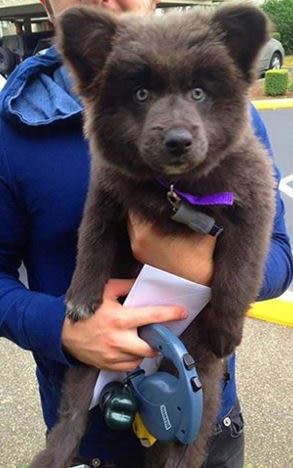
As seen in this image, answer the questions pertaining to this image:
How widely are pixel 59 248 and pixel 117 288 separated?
10.1 inches

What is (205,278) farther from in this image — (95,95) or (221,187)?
(95,95)

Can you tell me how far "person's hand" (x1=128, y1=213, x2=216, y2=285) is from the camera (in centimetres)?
174

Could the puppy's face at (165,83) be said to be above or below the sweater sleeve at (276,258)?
above

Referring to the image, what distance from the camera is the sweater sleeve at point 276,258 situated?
1964 mm

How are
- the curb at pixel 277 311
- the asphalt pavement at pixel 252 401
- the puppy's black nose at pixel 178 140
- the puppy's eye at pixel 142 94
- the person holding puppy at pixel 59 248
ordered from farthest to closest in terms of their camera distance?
the curb at pixel 277 311 < the asphalt pavement at pixel 252 401 < the person holding puppy at pixel 59 248 < the puppy's eye at pixel 142 94 < the puppy's black nose at pixel 178 140

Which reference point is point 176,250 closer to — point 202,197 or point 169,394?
point 202,197

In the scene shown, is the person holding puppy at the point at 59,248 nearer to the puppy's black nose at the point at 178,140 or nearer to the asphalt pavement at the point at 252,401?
the puppy's black nose at the point at 178,140

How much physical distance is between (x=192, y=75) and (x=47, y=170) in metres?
0.50

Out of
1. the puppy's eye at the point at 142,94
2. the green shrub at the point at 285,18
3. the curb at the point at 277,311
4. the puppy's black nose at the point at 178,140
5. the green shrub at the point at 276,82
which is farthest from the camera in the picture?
the green shrub at the point at 285,18

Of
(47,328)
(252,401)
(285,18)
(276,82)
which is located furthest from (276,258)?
(285,18)

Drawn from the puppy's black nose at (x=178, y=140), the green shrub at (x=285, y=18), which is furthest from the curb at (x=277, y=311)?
the green shrub at (x=285, y=18)

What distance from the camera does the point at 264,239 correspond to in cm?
179

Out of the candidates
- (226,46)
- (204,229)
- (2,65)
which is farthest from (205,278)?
(2,65)

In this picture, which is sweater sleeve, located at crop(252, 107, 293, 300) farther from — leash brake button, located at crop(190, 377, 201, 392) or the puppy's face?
leash brake button, located at crop(190, 377, 201, 392)
